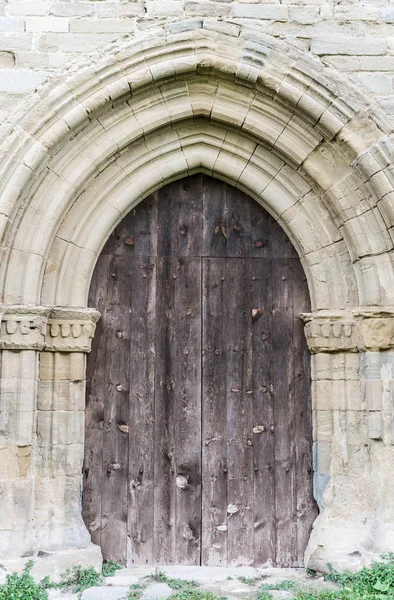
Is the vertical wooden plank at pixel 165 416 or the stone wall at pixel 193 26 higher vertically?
the stone wall at pixel 193 26

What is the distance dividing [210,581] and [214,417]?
44.2 inches

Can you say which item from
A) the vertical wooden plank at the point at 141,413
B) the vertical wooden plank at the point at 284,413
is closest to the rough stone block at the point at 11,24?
the vertical wooden plank at the point at 141,413

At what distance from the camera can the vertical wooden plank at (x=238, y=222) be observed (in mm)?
4551

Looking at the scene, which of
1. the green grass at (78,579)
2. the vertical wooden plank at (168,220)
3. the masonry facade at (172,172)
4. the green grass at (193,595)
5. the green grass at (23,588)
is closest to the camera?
the green grass at (23,588)

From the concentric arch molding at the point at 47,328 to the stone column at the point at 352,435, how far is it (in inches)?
64.6

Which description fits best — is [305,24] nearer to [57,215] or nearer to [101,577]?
[57,215]

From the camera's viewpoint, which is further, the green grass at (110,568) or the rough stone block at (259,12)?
the rough stone block at (259,12)

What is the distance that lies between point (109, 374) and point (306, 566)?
1.97 m

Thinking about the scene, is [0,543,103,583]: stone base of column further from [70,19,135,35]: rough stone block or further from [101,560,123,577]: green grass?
[70,19,135,35]: rough stone block

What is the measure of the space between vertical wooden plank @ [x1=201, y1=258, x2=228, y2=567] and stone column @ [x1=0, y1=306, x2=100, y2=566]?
86 cm

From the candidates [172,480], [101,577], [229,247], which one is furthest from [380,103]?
[101,577]

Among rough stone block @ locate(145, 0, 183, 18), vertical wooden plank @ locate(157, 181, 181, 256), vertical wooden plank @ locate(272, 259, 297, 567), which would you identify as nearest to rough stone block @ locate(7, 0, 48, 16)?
rough stone block @ locate(145, 0, 183, 18)

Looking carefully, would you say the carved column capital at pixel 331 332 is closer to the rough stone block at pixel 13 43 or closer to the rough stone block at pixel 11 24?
the rough stone block at pixel 13 43

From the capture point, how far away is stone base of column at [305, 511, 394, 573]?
378cm
